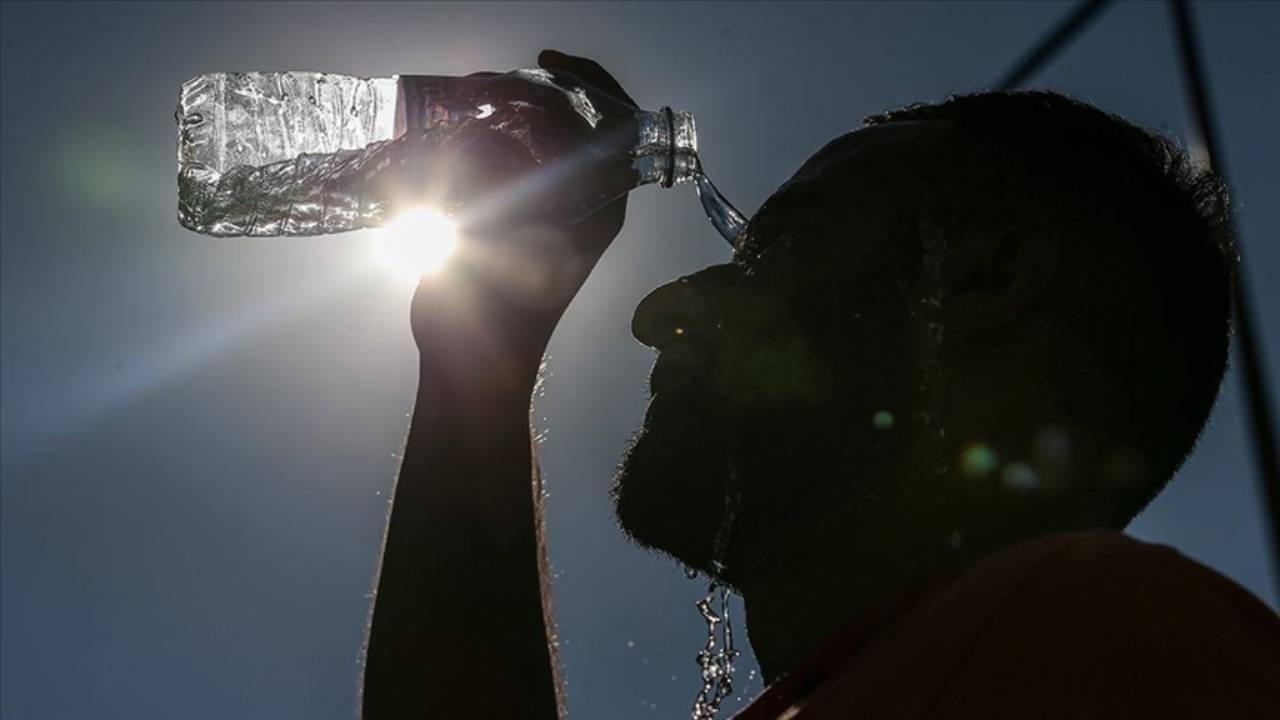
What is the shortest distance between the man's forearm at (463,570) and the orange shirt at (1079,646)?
1.41 m

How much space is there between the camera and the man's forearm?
265 centimetres

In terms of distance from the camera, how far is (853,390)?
2.38 m

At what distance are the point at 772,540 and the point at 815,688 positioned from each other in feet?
2.88

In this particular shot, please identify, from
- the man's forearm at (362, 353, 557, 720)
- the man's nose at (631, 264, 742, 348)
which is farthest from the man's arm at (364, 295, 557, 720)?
the man's nose at (631, 264, 742, 348)

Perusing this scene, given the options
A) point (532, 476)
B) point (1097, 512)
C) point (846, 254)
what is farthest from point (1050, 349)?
point (532, 476)

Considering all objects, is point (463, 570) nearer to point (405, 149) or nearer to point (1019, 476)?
point (405, 149)

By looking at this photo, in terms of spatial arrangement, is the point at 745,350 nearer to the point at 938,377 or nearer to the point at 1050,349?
the point at 938,377

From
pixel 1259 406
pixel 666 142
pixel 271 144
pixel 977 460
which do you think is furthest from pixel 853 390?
pixel 271 144

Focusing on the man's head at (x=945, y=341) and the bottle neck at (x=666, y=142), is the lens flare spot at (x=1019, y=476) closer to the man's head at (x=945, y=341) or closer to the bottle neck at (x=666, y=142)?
the man's head at (x=945, y=341)

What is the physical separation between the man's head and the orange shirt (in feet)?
2.33

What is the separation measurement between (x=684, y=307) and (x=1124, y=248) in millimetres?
876

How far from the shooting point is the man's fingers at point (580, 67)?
9.47 ft

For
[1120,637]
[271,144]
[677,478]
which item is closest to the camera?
[1120,637]

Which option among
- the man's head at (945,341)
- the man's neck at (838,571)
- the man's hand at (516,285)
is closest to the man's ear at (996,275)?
the man's head at (945,341)
